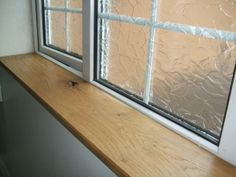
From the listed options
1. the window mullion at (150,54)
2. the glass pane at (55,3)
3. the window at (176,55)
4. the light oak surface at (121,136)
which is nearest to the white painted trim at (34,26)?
the glass pane at (55,3)

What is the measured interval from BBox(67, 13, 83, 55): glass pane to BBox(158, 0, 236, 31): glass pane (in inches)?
21.0

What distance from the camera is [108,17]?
922mm

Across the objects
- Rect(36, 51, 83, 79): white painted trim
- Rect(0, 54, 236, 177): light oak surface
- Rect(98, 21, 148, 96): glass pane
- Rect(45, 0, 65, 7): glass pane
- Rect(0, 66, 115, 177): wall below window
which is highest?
Rect(45, 0, 65, 7): glass pane

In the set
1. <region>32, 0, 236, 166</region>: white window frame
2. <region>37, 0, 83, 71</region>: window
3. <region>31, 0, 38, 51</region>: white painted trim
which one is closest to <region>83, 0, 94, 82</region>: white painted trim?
<region>32, 0, 236, 166</region>: white window frame

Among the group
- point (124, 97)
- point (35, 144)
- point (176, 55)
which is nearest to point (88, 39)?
point (124, 97)

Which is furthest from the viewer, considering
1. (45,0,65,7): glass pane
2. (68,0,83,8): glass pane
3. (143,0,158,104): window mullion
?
(45,0,65,7): glass pane

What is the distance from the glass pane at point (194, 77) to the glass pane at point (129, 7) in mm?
95

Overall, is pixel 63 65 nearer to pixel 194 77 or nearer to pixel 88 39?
pixel 88 39

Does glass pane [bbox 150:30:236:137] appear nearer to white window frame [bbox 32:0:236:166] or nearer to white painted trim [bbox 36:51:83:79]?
white window frame [bbox 32:0:236:166]

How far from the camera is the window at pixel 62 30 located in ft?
3.82

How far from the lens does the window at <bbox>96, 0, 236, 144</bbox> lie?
23.3 inches

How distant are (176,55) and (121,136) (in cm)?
28

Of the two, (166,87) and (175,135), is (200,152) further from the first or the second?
(166,87)

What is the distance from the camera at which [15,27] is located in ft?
4.61
